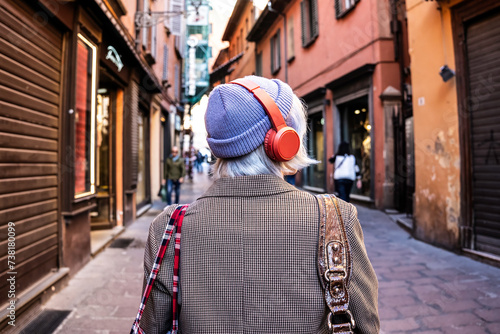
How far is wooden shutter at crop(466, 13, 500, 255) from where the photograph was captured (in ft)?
16.6

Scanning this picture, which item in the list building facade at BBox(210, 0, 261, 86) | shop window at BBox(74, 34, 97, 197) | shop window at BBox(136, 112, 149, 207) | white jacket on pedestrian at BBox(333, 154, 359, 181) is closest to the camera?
shop window at BBox(74, 34, 97, 197)

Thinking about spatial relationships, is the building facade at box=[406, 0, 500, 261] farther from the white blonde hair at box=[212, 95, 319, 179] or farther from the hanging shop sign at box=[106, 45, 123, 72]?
the hanging shop sign at box=[106, 45, 123, 72]

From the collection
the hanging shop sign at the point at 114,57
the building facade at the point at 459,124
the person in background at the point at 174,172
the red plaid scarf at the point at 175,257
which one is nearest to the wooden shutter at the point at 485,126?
the building facade at the point at 459,124

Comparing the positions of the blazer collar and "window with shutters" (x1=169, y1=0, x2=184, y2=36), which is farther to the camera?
"window with shutters" (x1=169, y1=0, x2=184, y2=36)

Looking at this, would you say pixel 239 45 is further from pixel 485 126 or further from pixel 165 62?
pixel 485 126

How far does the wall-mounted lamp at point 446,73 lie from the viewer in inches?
219

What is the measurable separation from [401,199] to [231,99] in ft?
→ 29.4

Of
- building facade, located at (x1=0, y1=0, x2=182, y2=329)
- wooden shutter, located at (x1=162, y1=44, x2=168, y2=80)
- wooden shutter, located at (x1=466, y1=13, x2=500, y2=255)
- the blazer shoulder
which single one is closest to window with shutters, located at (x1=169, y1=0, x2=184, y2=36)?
wooden shutter, located at (x1=162, y1=44, x2=168, y2=80)

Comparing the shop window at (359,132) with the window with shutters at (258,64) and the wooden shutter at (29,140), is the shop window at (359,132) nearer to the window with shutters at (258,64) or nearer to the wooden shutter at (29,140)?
the wooden shutter at (29,140)

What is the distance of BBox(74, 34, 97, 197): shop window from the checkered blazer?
4329 millimetres

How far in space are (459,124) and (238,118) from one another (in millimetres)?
5567

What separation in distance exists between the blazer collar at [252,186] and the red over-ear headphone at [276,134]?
76mm

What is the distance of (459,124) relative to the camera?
5547 mm

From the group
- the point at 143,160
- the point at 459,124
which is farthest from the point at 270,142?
the point at 143,160
